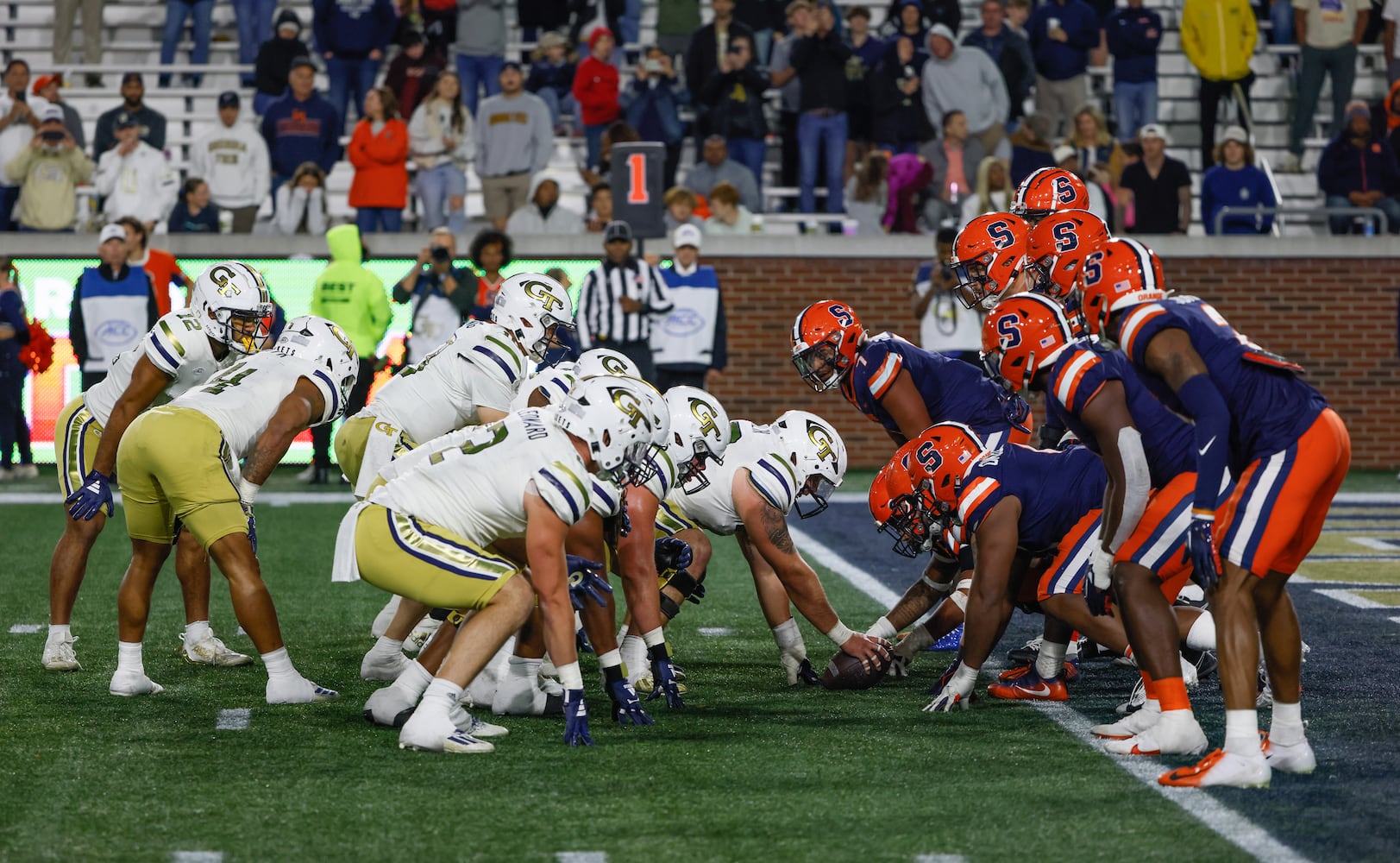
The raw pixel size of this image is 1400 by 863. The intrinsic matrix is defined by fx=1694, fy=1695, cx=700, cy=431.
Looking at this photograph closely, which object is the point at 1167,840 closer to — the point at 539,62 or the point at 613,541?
the point at 613,541

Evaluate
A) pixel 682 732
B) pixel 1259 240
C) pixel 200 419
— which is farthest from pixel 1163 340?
pixel 1259 240

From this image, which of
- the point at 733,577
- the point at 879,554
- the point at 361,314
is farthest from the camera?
the point at 361,314

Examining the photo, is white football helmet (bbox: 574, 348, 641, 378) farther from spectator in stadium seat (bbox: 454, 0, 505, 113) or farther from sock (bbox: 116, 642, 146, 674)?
spectator in stadium seat (bbox: 454, 0, 505, 113)

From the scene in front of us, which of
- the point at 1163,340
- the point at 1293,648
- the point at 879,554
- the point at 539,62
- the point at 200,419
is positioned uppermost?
the point at 539,62

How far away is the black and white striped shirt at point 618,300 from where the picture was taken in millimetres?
14469

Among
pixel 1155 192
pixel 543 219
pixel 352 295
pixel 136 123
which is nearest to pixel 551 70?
pixel 543 219

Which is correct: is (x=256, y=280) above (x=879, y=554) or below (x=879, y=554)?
above

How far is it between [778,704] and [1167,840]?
7.54 ft

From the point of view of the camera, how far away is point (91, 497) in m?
6.92

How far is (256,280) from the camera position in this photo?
7293 millimetres

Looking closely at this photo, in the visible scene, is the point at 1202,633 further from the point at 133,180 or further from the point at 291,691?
the point at 133,180

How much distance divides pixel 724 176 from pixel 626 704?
11.6m

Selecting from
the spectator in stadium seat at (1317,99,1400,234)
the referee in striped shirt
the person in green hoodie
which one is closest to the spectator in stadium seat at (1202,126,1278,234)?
the spectator in stadium seat at (1317,99,1400,234)

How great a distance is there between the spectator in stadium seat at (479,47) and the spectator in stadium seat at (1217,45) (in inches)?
283
